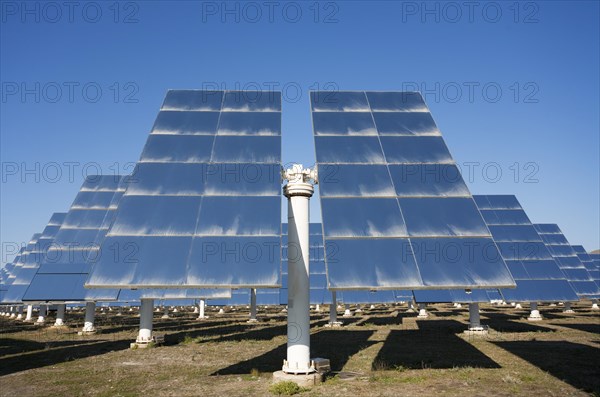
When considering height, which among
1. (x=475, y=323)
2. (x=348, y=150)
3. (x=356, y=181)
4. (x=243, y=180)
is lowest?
(x=475, y=323)

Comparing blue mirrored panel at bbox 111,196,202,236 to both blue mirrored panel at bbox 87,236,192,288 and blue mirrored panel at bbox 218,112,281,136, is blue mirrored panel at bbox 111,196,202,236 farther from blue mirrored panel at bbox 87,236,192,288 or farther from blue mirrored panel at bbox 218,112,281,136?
blue mirrored panel at bbox 218,112,281,136

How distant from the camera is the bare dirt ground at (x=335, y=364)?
1374 centimetres

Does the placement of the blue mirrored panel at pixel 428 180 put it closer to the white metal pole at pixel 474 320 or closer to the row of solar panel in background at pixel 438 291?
the row of solar panel in background at pixel 438 291

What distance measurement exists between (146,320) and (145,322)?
156mm

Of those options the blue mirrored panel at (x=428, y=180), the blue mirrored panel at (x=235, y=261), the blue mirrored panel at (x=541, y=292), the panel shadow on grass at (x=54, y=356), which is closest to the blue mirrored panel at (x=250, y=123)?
the blue mirrored panel at (x=428, y=180)

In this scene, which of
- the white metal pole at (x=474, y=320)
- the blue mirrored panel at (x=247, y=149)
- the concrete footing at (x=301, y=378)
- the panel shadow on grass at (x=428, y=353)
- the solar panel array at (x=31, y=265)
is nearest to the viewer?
the concrete footing at (x=301, y=378)

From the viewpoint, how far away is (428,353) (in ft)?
68.4

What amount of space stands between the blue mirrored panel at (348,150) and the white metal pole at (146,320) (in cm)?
1436

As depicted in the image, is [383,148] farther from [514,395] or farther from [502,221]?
[502,221]

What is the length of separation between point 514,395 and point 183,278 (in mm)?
10693

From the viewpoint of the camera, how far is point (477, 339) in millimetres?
26078

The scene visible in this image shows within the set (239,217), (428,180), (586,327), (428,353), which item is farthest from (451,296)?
(239,217)

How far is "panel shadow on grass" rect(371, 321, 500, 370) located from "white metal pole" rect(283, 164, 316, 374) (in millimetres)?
5084

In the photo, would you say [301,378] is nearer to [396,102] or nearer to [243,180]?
[243,180]
